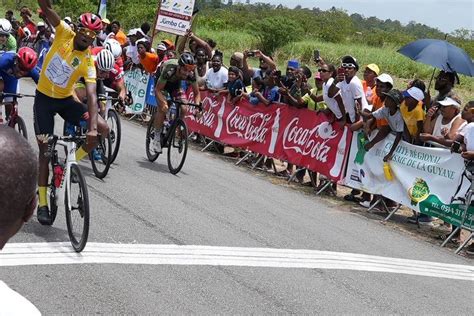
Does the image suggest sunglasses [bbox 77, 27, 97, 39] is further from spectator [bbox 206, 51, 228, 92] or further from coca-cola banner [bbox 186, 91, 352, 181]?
spectator [bbox 206, 51, 228, 92]

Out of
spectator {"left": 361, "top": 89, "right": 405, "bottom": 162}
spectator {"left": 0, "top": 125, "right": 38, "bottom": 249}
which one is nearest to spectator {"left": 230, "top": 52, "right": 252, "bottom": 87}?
spectator {"left": 361, "top": 89, "right": 405, "bottom": 162}

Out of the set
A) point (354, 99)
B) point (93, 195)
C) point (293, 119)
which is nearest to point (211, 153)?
point (293, 119)

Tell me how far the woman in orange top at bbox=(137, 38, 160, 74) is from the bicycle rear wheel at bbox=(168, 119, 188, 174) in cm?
658

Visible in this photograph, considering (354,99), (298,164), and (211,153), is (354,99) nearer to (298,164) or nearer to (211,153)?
(298,164)

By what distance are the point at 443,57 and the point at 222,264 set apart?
20.9 feet

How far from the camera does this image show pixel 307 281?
691cm

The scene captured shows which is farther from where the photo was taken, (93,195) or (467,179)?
(467,179)

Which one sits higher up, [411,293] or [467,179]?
[467,179]

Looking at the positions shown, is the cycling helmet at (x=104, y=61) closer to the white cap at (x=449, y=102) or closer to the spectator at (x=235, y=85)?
the white cap at (x=449, y=102)

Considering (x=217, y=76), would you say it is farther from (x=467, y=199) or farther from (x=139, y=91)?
(x=467, y=199)

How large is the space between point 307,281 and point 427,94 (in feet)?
19.8

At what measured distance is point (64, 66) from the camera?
7.80m

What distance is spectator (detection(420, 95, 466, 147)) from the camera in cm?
1039

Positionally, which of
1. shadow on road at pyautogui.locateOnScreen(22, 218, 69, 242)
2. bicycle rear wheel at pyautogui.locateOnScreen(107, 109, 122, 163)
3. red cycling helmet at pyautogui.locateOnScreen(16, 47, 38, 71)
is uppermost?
red cycling helmet at pyautogui.locateOnScreen(16, 47, 38, 71)
